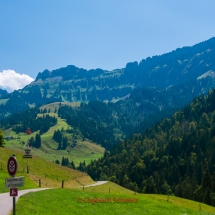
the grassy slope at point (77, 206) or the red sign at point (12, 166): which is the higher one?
the red sign at point (12, 166)

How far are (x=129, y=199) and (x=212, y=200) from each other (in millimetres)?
86963

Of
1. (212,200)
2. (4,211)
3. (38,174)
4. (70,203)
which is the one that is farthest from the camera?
(212,200)

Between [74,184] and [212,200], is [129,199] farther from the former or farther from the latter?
[212,200]

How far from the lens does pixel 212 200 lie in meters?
126

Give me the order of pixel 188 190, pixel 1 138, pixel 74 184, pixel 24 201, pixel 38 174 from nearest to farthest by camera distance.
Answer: pixel 24 201, pixel 38 174, pixel 74 184, pixel 1 138, pixel 188 190

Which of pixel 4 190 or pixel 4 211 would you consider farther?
pixel 4 190

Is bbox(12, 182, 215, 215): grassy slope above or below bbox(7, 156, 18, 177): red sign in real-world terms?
below

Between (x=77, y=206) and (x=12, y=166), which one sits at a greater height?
(x=12, y=166)

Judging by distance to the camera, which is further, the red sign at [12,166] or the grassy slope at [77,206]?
the grassy slope at [77,206]

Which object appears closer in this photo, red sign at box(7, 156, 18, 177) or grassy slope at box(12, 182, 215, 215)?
red sign at box(7, 156, 18, 177)

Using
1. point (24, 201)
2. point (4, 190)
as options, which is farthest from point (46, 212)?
point (4, 190)

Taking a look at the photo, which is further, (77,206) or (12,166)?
(77,206)

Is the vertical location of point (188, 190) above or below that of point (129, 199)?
below

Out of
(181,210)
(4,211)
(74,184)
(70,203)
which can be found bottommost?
(74,184)
